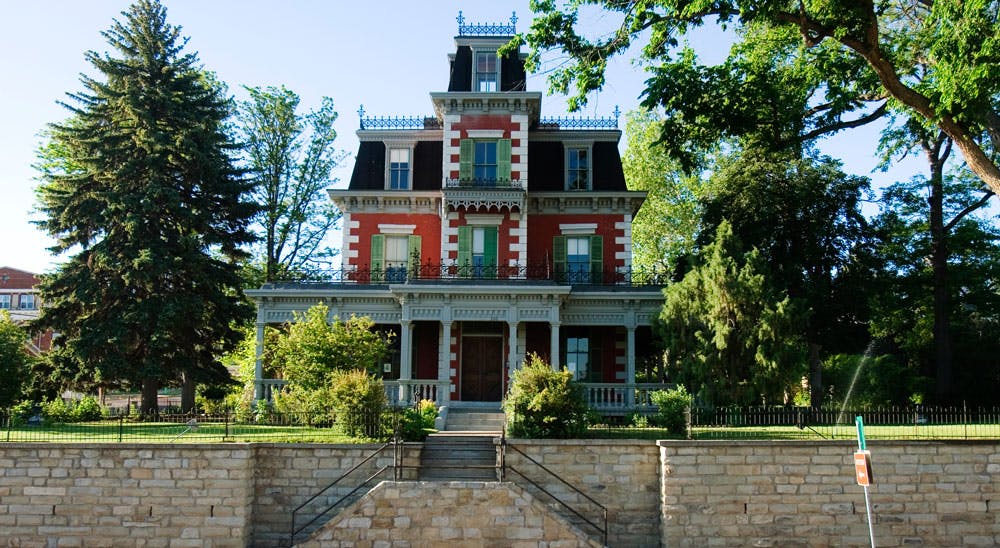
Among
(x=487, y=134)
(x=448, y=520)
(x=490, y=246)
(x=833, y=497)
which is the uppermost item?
(x=487, y=134)

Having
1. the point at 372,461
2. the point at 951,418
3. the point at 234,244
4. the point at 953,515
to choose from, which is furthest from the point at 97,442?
the point at 951,418

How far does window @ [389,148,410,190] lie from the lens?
3094 centimetres

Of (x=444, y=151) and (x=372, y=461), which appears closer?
(x=372, y=461)

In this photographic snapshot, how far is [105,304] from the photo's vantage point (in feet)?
87.0

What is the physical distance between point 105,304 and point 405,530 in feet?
50.3

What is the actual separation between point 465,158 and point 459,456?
13.4m

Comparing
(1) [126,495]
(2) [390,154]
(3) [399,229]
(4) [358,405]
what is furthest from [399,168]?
(1) [126,495]

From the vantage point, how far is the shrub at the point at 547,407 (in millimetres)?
18516

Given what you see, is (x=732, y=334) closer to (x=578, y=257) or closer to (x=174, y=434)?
Result: (x=578, y=257)

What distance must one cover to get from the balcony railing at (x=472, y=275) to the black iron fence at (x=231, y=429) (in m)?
6.77

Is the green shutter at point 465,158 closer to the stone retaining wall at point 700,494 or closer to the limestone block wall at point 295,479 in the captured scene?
the limestone block wall at point 295,479

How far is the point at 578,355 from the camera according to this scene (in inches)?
1157

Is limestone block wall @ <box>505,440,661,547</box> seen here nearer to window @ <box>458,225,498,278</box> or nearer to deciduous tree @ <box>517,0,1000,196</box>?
deciduous tree @ <box>517,0,1000,196</box>

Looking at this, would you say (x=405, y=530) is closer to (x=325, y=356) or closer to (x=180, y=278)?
(x=325, y=356)
